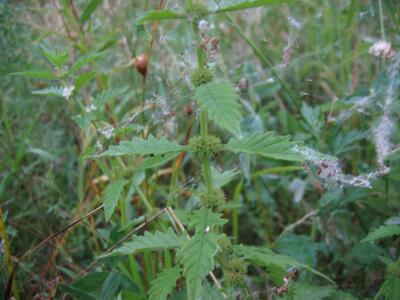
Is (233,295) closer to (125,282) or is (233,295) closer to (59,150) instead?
(125,282)

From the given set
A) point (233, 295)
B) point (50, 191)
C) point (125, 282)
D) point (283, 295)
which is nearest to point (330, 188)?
point (283, 295)

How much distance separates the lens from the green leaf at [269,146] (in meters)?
1.08

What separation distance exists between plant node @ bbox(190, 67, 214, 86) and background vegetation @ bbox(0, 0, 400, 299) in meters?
0.06

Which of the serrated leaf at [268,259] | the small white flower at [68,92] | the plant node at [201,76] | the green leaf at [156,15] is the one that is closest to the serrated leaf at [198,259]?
the serrated leaf at [268,259]

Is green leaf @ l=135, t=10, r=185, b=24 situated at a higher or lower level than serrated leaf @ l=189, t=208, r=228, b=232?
higher

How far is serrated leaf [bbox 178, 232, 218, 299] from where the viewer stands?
0.98 m

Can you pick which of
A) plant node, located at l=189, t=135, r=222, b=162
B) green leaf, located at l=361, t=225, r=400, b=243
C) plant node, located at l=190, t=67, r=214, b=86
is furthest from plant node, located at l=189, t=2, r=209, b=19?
green leaf, located at l=361, t=225, r=400, b=243

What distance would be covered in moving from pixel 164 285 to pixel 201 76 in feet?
1.63

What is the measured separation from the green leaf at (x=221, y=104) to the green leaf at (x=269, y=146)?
0.50ft

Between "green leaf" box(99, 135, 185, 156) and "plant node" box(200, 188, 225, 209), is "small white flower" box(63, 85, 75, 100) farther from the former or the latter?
"plant node" box(200, 188, 225, 209)

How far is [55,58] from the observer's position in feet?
4.51

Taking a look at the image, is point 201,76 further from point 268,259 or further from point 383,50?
point 383,50

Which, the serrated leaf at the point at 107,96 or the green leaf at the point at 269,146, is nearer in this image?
the green leaf at the point at 269,146

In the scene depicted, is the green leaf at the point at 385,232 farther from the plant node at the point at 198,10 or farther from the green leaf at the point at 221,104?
the plant node at the point at 198,10
